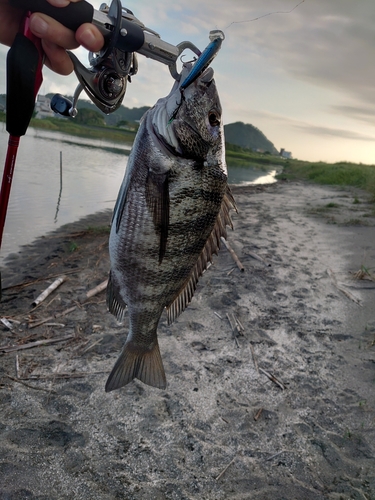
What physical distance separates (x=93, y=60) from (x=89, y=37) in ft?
0.98

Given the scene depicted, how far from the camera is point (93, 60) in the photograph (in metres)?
2.31

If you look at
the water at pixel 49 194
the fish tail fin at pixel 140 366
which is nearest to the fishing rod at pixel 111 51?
the fish tail fin at pixel 140 366

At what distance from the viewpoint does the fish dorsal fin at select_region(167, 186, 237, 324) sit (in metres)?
2.40

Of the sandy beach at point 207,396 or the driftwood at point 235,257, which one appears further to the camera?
the driftwood at point 235,257

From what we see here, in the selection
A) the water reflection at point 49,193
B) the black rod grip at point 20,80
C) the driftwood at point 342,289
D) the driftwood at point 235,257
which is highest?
the black rod grip at point 20,80

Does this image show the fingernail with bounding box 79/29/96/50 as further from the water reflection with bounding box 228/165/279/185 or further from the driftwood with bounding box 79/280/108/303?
the water reflection with bounding box 228/165/279/185

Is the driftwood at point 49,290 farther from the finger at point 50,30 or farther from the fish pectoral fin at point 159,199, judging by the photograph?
the finger at point 50,30

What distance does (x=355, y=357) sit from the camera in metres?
4.66

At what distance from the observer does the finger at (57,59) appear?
212cm

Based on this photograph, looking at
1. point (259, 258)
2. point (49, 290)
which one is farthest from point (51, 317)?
point (259, 258)

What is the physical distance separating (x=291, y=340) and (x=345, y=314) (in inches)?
47.2

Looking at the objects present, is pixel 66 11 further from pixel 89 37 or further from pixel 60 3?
pixel 89 37

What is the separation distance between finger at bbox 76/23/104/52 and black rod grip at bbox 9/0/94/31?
0.03 m

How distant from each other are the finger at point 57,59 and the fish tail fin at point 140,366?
5.92 feet
